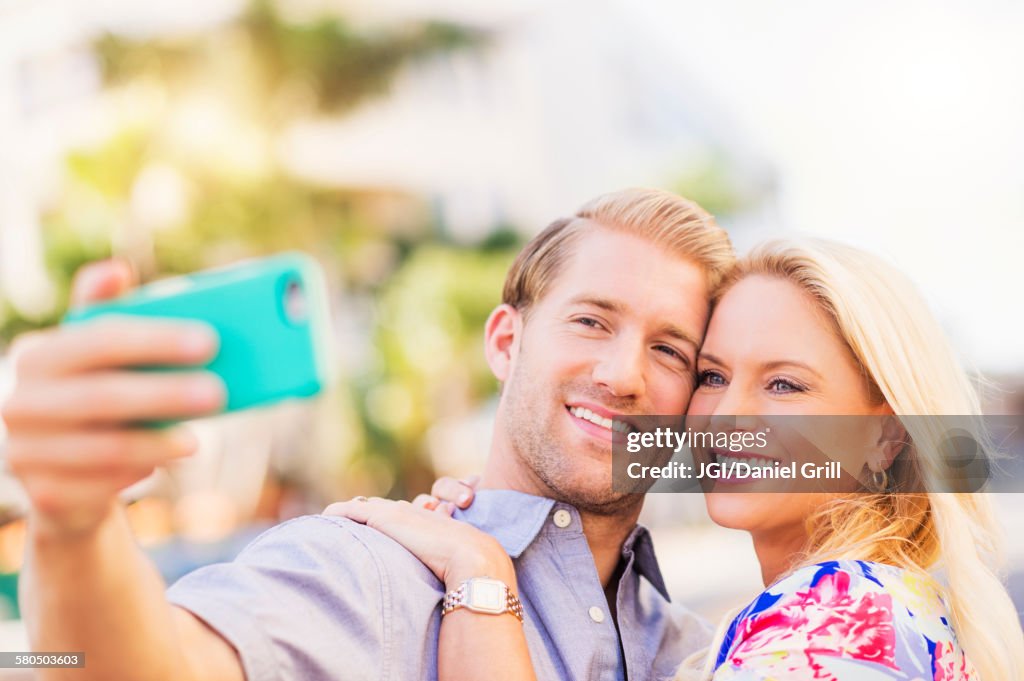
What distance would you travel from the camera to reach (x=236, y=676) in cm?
144

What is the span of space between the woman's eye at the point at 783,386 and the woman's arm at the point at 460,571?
2.44 ft

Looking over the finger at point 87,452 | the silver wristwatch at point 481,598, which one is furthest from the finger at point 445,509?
the finger at point 87,452

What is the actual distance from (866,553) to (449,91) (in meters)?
19.7

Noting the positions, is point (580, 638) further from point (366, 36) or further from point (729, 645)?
point (366, 36)

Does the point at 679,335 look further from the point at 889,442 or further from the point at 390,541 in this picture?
the point at 390,541

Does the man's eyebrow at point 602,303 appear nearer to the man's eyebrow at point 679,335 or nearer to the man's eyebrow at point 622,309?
the man's eyebrow at point 622,309

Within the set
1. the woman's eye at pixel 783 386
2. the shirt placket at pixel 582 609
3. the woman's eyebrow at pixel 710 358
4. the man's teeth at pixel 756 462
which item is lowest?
the shirt placket at pixel 582 609

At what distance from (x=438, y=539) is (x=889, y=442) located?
111cm

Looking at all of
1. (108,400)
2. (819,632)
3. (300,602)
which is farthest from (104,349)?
(819,632)

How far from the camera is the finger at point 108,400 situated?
0.98 meters

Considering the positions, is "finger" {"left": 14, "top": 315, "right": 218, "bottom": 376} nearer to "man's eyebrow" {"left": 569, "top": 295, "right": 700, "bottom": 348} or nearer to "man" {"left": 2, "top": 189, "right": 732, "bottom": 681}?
"man" {"left": 2, "top": 189, "right": 732, "bottom": 681}

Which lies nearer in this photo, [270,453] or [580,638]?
[580,638]

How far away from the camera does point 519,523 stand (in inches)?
91.4

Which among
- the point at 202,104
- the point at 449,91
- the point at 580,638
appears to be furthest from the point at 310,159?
the point at 580,638
